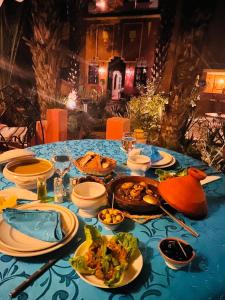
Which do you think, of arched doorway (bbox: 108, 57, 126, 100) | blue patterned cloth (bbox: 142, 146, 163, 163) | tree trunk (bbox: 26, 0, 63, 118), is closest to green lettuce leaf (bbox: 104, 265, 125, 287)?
blue patterned cloth (bbox: 142, 146, 163, 163)

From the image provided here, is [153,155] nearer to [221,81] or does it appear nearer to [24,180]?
[24,180]

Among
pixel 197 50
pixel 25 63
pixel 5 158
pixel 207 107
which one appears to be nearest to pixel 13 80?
pixel 25 63

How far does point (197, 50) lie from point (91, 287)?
3.67m

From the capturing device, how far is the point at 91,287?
28.6 inches

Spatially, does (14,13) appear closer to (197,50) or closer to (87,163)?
(197,50)

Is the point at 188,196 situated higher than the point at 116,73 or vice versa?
the point at 116,73

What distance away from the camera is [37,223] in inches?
35.8

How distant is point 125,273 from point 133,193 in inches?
16.9

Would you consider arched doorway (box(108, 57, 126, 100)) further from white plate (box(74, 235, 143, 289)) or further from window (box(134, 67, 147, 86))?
white plate (box(74, 235, 143, 289))

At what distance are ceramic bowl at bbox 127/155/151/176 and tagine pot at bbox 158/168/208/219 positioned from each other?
1.07ft

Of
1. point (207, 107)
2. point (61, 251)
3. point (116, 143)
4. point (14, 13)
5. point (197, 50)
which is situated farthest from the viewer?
point (207, 107)

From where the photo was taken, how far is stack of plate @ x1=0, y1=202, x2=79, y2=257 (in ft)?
2.65

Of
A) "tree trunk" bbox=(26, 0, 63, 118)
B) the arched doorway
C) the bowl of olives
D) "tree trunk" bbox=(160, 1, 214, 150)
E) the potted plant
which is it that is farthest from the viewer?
the arched doorway

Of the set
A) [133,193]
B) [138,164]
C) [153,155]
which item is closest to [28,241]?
[133,193]
